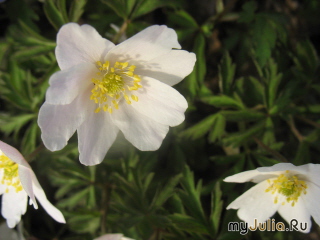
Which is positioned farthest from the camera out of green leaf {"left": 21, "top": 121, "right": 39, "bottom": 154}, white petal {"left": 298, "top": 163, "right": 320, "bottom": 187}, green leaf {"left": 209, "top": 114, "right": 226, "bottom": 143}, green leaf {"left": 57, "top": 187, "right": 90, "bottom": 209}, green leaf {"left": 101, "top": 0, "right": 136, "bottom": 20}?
green leaf {"left": 57, "top": 187, "right": 90, "bottom": 209}

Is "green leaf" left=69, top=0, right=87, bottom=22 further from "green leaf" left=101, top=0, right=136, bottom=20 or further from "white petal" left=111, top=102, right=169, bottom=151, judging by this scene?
"white petal" left=111, top=102, right=169, bottom=151

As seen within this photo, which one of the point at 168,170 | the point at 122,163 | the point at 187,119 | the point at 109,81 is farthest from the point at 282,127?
the point at 109,81

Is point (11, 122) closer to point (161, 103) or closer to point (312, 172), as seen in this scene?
point (161, 103)

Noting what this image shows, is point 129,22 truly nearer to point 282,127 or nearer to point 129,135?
point 129,135

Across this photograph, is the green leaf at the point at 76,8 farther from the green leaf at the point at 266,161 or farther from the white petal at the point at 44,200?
the green leaf at the point at 266,161

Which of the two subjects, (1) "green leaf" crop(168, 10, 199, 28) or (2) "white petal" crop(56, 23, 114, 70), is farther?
(1) "green leaf" crop(168, 10, 199, 28)

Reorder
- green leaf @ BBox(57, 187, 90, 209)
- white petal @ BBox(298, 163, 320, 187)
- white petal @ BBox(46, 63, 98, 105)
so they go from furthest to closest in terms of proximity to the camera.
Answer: green leaf @ BBox(57, 187, 90, 209)
white petal @ BBox(298, 163, 320, 187)
white petal @ BBox(46, 63, 98, 105)

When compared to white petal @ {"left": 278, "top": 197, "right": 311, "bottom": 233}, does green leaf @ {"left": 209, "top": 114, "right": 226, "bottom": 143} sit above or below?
above

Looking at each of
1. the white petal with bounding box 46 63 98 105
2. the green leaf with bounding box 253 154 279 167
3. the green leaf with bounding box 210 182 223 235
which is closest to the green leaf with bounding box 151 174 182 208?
the green leaf with bounding box 210 182 223 235
